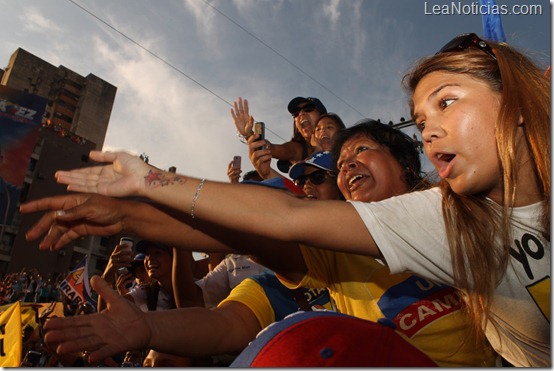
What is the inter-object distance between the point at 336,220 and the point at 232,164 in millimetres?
3235

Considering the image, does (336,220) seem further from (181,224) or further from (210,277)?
(210,277)

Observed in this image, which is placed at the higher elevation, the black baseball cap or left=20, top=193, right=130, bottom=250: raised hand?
the black baseball cap

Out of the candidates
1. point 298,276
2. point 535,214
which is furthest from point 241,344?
point 535,214

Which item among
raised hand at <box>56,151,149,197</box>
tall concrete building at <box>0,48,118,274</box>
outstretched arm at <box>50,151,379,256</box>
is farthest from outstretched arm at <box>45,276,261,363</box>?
tall concrete building at <box>0,48,118,274</box>

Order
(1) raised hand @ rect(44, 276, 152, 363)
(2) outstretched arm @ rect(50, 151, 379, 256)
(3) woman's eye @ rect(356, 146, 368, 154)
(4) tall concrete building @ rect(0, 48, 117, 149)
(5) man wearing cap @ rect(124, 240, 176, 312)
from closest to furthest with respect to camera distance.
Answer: (2) outstretched arm @ rect(50, 151, 379, 256)
(1) raised hand @ rect(44, 276, 152, 363)
(3) woman's eye @ rect(356, 146, 368, 154)
(5) man wearing cap @ rect(124, 240, 176, 312)
(4) tall concrete building @ rect(0, 48, 117, 149)

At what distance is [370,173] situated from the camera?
2535 mm

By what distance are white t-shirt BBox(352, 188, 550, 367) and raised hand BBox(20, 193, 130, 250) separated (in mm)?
988

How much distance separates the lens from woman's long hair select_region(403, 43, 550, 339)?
4.80 feet

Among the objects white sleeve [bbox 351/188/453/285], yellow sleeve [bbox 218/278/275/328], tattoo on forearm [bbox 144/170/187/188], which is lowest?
yellow sleeve [bbox 218/278/275/328]

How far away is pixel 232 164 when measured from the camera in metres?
4.55

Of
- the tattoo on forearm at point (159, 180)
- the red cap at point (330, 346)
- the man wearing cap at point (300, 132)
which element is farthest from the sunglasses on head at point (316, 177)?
the red cap at point (330, 346)

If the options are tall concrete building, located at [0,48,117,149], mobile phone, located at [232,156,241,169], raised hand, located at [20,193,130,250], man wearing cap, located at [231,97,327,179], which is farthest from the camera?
tall concrete building, located at [0,48,117,149]

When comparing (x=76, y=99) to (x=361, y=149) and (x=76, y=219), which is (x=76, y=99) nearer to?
(x=361, y=149)

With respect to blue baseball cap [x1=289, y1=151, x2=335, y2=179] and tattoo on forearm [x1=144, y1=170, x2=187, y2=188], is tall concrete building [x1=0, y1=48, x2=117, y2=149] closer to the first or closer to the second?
blue baseball cap [x1=289, y1=151, x2=335, y2=179]
